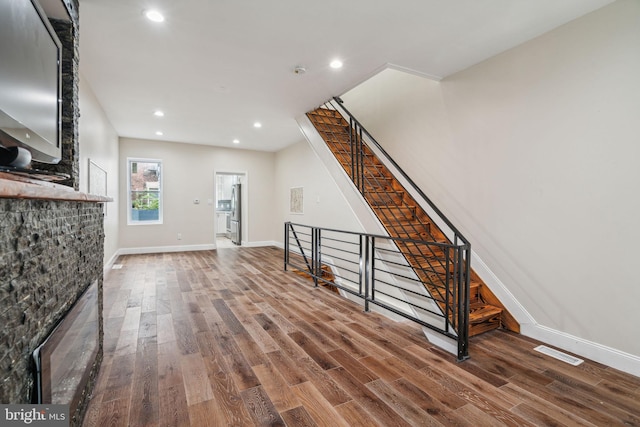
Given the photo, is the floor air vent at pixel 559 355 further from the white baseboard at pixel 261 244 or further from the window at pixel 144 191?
the window at pixel 144 191

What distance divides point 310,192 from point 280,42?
13.3 ft

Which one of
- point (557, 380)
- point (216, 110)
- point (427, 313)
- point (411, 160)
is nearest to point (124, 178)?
point (216, 110)

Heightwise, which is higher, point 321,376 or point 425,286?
point 425,286

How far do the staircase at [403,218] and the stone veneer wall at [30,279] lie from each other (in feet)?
7.66

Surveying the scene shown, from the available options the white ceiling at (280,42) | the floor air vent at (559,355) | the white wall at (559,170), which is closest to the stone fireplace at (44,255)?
the white ceiling at (280,42)

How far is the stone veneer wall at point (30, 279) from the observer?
82 cm

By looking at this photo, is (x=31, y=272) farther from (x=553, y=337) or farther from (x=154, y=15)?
(x=553, y=337)

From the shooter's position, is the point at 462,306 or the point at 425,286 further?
the point at 425,286

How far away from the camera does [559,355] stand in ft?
7.94

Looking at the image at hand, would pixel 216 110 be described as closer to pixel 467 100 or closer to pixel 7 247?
pixel 467 100

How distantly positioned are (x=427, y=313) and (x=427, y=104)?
2.61m

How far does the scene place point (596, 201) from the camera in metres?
2.36

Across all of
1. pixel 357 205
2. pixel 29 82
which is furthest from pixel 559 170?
pixel 29 82

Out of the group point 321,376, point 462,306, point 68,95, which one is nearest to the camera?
point 68,95
